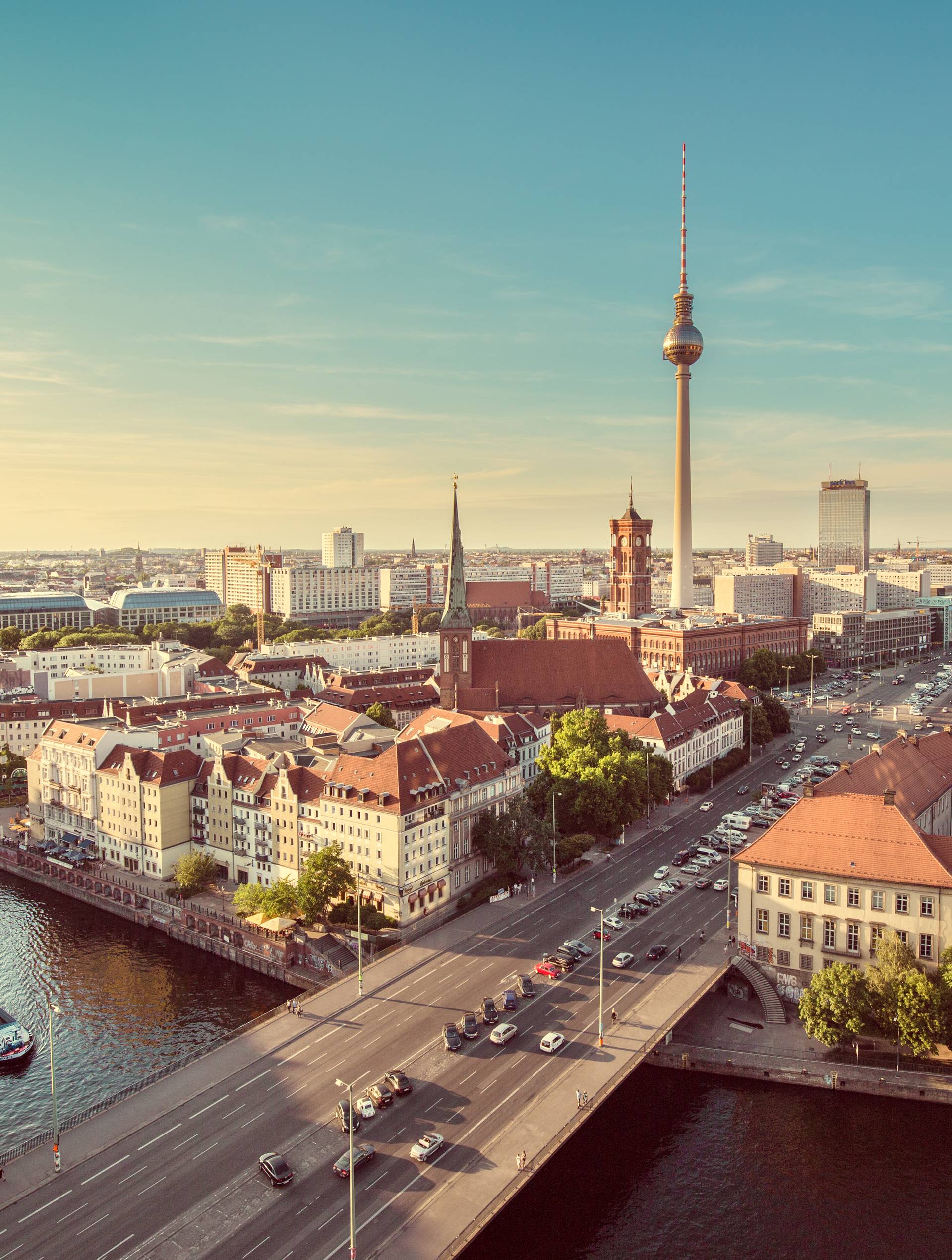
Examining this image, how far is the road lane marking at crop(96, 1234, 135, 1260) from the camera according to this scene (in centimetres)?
3812

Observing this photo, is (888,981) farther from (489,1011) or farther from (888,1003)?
(489,1011)

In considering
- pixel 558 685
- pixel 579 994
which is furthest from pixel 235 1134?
pixel 558 685

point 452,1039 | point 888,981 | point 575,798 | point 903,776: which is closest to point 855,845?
point 888,981

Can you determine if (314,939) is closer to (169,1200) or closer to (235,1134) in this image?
(235,1134)

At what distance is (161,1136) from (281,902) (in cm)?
2633

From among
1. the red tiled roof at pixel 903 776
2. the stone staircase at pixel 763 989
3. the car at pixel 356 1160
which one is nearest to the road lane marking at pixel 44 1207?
the car at pixel 356 1160

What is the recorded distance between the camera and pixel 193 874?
81.4 meters

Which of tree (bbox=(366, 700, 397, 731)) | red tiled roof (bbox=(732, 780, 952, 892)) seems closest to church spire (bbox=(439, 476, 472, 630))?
tree (bbox=(366, 700, 397, 731))

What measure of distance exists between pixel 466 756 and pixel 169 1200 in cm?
4632

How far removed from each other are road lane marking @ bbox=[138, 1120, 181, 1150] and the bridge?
7cm

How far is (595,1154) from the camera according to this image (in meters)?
48.9

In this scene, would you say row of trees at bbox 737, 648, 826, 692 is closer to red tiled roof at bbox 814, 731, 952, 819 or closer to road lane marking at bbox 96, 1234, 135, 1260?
red tiled roof at bbox 814, 731, 952, 819

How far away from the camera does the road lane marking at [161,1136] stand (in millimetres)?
44781

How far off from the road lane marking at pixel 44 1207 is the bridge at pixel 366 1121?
0.09m
